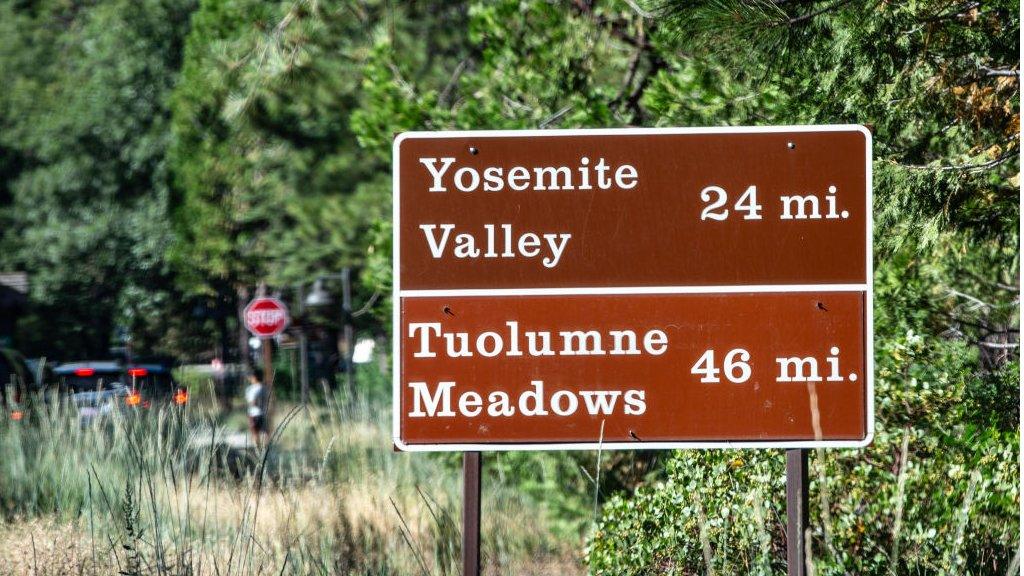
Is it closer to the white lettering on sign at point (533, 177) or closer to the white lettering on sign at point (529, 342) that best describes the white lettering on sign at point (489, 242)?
the white lettering on sign at point (533, 177)

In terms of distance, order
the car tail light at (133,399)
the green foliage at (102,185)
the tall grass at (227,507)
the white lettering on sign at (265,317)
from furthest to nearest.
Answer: the green foliage at (102,185)
the white lettering on sign at (265,317)
the car tail light at (133,399)
the tall grass at (227,507)

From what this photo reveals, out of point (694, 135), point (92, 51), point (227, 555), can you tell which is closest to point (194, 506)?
point (227, 555)

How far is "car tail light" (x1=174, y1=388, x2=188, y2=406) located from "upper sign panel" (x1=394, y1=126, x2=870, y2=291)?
2.30 m

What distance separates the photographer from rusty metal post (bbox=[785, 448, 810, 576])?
4.26m

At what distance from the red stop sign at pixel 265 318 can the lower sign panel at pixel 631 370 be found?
18.5 metres

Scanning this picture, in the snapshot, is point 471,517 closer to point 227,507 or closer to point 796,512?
point 796,512

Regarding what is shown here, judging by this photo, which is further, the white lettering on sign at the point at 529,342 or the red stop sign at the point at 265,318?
the red stop sign at the point at 265,318

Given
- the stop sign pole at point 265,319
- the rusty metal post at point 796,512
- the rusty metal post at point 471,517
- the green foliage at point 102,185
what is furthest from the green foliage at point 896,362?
the green foliage at point 102,185

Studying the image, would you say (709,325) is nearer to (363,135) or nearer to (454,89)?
(363,135)

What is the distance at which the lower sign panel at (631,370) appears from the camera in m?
4.28

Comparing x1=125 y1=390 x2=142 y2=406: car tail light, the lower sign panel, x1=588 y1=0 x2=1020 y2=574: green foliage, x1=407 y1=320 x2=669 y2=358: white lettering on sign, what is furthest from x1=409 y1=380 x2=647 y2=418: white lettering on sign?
x1=125 y1=390 x2=142 y2=406: car tail light

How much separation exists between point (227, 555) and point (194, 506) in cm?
101

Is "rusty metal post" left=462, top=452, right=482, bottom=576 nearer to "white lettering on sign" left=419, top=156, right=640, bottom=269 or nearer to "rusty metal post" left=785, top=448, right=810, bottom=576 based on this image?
"white lettering on sign" left=419, top=156, right=640, bottom=269

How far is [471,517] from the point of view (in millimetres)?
4316
